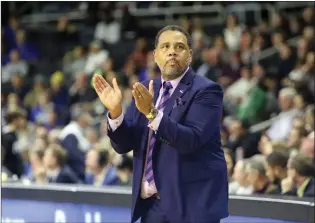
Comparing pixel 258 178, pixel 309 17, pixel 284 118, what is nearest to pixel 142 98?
pixel 258 178

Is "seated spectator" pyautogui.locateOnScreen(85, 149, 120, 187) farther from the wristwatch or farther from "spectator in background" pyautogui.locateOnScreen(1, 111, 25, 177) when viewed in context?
the wristwatch

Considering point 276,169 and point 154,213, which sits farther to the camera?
point 276,169

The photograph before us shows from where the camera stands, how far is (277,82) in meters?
14.4

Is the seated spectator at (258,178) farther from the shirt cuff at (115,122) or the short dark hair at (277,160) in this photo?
the shirt cuff at (115,122)

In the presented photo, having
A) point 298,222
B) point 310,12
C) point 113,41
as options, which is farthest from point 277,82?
point 298,222

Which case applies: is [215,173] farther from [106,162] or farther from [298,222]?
[106,162]

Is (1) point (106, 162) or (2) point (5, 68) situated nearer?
(1) point (106, 162)

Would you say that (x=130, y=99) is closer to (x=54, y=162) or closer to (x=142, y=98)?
(x=54, y=162)

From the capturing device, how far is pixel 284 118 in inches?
480

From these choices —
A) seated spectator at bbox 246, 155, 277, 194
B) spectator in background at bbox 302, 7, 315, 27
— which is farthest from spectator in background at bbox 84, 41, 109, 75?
seated spectator at bbox 246, 155, 277, 194

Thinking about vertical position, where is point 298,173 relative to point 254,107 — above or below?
below

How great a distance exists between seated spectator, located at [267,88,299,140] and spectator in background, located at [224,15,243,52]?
→ 3285 mm

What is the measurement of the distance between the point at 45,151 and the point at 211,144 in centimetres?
650

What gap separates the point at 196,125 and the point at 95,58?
1237cm
